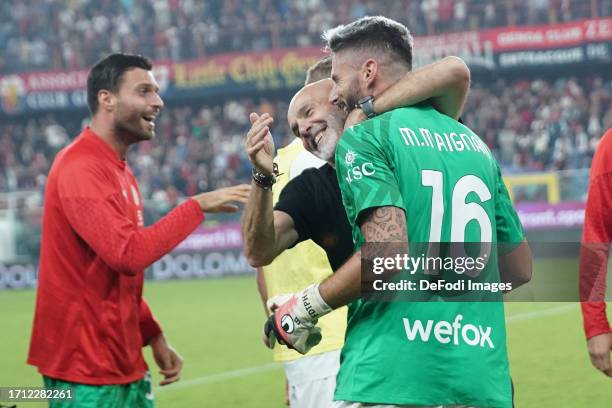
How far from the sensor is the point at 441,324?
309 centimetres

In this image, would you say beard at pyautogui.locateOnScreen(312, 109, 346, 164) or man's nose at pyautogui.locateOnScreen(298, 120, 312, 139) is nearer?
beard at pyautogui.locateOnScreen(312, 109, 346, 164)

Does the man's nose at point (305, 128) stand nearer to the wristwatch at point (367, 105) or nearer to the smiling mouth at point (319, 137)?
the smiling mouth at point (319, 137)

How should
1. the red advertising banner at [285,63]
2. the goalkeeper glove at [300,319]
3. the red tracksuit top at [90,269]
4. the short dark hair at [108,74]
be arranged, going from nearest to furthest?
1. the goalkeeper glove at [300,319]
2. the red tracksuit top at [90,269]
3. the short dark hair at [108,74]
4. the red advertising banner at [285,63]

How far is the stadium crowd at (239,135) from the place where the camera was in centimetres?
2805

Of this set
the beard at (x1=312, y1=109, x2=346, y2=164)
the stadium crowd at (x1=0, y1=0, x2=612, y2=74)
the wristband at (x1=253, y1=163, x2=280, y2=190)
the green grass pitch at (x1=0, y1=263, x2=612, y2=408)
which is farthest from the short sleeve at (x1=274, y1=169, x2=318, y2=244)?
the stadium crowd at (x1=0, y1=0, x2=612, y2=74)

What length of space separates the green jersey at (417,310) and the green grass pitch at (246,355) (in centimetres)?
87

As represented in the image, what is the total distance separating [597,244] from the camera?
439 centimetres

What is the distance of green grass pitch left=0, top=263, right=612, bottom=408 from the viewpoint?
9125 millimetres

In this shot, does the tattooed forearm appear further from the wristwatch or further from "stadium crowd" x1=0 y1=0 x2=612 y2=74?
"stadium crowd" x1=0 y1=0 x2=612 y2=74

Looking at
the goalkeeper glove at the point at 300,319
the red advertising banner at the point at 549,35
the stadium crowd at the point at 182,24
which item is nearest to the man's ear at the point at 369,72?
the goalkeeper glove at the point at 300,319

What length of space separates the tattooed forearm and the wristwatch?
0.42 m

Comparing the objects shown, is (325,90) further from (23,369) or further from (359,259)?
(23,369)

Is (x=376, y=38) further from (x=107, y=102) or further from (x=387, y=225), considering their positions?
(x=107, y=102)

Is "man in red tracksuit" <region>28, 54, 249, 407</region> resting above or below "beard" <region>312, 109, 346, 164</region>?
below
